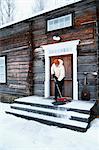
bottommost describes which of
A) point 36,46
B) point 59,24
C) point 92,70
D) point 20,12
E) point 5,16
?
point 92,70

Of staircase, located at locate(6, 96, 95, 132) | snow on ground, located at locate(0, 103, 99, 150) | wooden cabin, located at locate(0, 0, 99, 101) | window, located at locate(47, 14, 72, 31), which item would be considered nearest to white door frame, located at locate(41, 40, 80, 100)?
wooden cabin, located at locate(0, 0, 99, 101)

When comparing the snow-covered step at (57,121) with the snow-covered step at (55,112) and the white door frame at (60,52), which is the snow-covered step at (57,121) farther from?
the white door frame at (60,52)

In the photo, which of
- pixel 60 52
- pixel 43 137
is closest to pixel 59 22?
pixel 60 52

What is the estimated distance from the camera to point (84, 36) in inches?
303

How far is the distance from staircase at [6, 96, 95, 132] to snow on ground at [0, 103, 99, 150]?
19 cm

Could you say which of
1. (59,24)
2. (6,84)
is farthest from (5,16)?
(59,24)

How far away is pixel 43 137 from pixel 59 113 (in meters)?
1.35

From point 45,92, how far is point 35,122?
2.45 metres

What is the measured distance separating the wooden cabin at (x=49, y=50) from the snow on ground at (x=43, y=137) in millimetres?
2222

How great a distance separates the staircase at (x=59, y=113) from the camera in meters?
5.89

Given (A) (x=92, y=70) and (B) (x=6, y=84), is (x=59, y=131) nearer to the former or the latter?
(A) (x=92, y=70)

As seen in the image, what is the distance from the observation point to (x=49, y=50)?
883 centimetres

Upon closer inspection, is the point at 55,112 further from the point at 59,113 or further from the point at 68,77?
the point at 68,77

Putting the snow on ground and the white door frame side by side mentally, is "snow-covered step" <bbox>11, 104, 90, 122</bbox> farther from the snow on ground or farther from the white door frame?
the white door frame
